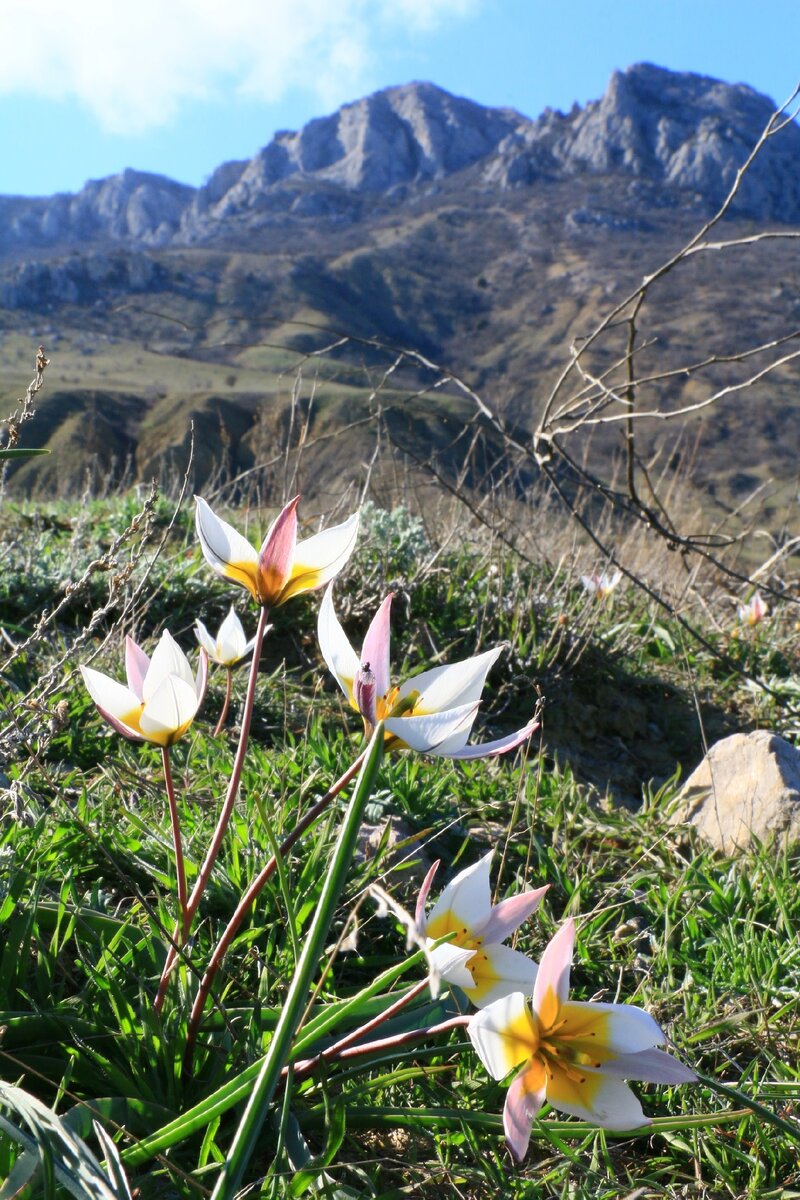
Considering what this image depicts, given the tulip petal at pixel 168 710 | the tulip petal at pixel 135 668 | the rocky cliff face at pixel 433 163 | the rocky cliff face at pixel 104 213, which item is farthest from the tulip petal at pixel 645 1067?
the rocky cliff face at pixel 104 213

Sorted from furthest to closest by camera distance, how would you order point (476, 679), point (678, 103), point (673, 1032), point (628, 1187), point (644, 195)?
point (678, 103) → point (644, 195) → point (673, 1032) → point (628, 1187) → point (476, 679)

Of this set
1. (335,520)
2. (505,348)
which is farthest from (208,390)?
(335,520)

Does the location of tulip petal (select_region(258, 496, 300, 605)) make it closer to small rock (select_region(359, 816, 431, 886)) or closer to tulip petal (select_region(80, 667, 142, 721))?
tulip petal (select_region(80, 667, 142, 721))

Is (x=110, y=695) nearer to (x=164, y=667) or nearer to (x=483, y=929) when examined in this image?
(x=164, y=667)

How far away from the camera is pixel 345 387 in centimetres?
7581

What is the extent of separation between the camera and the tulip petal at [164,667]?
47.2 inches

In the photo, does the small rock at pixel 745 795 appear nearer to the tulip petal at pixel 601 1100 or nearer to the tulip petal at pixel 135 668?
the tulip petal at pixel 601 1100

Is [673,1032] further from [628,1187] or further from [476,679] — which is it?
[476,679]

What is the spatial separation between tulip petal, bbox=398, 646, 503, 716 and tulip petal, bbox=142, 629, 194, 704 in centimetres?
32

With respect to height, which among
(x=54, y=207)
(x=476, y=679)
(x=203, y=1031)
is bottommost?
(x=203, y=1031)

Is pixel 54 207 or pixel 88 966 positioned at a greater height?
pixel 54 207

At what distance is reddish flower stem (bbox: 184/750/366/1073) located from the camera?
1044mm

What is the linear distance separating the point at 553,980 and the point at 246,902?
404mm

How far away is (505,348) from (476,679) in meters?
93.2
